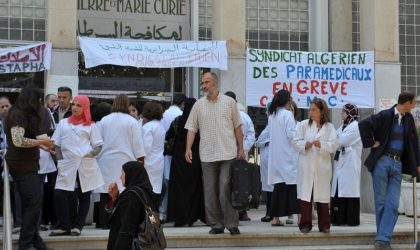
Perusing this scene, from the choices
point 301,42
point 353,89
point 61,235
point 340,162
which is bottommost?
point 61,235

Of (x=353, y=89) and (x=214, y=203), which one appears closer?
(x=214, y=203)

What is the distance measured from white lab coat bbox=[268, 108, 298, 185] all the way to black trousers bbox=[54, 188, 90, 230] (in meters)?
2.75

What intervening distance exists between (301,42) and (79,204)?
7.19 metres

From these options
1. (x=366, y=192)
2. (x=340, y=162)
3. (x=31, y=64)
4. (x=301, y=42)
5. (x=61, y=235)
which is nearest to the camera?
(x=61, y=235)

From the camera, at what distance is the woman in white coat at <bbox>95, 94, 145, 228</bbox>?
9742mm

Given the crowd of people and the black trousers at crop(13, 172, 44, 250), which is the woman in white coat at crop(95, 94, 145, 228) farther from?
the black trousers at crop(13, 172, 44, 250)

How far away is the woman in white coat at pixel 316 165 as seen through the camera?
971cm

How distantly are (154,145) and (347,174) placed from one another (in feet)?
9.93

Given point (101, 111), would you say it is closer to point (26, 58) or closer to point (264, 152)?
point (26, 58)

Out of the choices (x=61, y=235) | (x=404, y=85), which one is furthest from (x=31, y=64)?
(x=404, y=85)

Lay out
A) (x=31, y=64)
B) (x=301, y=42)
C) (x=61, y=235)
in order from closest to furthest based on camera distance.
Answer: (x=61, y=235), (x=31, y=64), (x=301, y=42)

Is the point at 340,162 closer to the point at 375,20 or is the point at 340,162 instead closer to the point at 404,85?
the point at 375,20

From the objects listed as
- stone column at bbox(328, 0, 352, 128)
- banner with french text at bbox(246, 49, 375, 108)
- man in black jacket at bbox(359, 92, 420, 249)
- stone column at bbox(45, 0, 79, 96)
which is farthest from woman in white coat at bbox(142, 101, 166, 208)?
stone column at bbox(328, 0, 352, 128)

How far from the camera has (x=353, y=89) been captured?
14.1 meters
